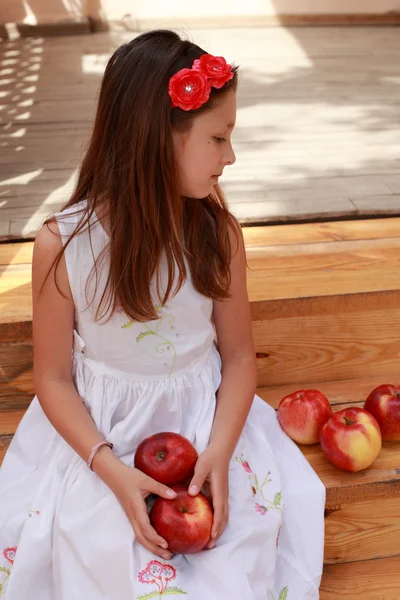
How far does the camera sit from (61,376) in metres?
1.70

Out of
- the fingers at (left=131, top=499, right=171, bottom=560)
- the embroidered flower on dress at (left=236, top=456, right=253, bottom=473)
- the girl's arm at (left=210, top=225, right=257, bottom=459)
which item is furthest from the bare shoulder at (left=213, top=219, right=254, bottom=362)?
the fingers at (left=131, top=499, right=171, bottom=560)

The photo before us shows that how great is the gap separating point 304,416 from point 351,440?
5.2 inches

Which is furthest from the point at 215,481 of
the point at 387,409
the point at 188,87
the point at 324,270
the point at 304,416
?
the point at 324,270

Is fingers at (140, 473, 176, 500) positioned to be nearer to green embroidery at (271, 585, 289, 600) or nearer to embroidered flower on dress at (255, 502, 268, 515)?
embroidered flower on dress at (255, 502, 268, 515)

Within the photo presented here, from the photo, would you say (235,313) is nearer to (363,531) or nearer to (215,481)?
(215,481)

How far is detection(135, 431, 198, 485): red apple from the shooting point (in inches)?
60.7

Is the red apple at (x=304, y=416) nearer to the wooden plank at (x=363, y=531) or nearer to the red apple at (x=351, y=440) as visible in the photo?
the red apple at (x=351, y=440)

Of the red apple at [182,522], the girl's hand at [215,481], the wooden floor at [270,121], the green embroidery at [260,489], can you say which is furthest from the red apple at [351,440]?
the wooden floor at [270,121]

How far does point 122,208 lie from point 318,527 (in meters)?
0.81

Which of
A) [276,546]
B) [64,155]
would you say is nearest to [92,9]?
[64,155]

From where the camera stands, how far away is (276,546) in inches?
64.7

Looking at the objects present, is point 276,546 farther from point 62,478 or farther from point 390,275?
point 390,275

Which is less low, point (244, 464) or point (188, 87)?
point (188, 87)

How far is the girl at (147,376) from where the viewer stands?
1.48 metres
